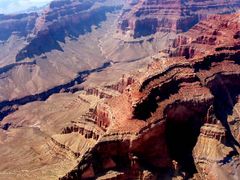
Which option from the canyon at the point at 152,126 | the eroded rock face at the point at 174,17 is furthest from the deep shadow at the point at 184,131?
the eroded rock face at the point at 174,17

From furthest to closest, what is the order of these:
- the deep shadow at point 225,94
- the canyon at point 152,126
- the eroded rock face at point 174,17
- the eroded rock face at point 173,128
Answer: the eroded rock face at point 174,17 → the deep shadow at point 225,94 → the canyon at point 152,126 → the eroded rock face at point 173,128

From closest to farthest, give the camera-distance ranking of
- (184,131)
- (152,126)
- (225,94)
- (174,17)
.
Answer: (152,126), (184,131), (225,94), (174,17)

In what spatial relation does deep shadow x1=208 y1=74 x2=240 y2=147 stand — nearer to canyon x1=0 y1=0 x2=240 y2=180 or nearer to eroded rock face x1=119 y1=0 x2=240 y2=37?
canyon x1=0 y1=0 x2=240 y2=180

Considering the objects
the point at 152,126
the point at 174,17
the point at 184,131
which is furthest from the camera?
the point at 174,17

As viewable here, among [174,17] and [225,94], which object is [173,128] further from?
[174,17]

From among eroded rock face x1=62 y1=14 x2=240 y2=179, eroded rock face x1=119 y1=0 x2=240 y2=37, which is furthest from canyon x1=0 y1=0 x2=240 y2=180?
eroded rock face x1=119 y1=0 x2=240 y2=37

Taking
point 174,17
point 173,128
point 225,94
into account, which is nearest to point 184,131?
point 173,128

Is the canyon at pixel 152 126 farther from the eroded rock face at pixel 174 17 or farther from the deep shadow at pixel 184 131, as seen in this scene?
the eroded rock face at pixel 174 17

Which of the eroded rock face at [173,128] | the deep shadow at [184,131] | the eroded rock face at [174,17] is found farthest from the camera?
the eroded rock face at [174,17]

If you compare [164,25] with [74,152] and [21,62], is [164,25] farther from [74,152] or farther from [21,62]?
[74,152]
